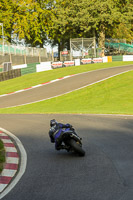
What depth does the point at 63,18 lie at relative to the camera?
6550 centimetres

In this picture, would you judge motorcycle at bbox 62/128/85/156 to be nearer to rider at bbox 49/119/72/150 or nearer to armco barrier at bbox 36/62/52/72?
rider at bbox 49/119/72/150

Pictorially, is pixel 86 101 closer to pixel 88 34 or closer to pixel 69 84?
pixel 69 84

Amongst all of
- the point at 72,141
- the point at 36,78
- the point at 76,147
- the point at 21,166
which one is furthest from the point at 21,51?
the point at 21,166

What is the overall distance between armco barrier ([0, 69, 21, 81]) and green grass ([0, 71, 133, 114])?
43.5 ft

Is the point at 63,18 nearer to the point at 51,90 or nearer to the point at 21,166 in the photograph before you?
the point at 51,90

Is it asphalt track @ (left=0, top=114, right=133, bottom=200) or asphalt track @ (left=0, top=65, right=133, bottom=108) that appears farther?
asphalt track @ (left=0, top=65, right=133, bottom=108)

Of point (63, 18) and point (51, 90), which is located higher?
point (63, 18)

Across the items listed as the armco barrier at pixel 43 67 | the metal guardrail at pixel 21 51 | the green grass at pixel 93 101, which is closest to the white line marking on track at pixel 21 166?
the green grass at pixel 93 101

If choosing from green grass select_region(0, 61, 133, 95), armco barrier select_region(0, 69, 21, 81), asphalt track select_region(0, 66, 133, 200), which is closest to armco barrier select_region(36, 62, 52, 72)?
green grass select_region(0, 61, 133, 95)

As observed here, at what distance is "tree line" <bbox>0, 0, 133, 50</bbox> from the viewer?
63.0 metres

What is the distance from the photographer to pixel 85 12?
205 ft

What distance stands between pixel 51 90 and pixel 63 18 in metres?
36.8

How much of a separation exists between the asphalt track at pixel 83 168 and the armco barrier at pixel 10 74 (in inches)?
1085

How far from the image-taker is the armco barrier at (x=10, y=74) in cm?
4035
